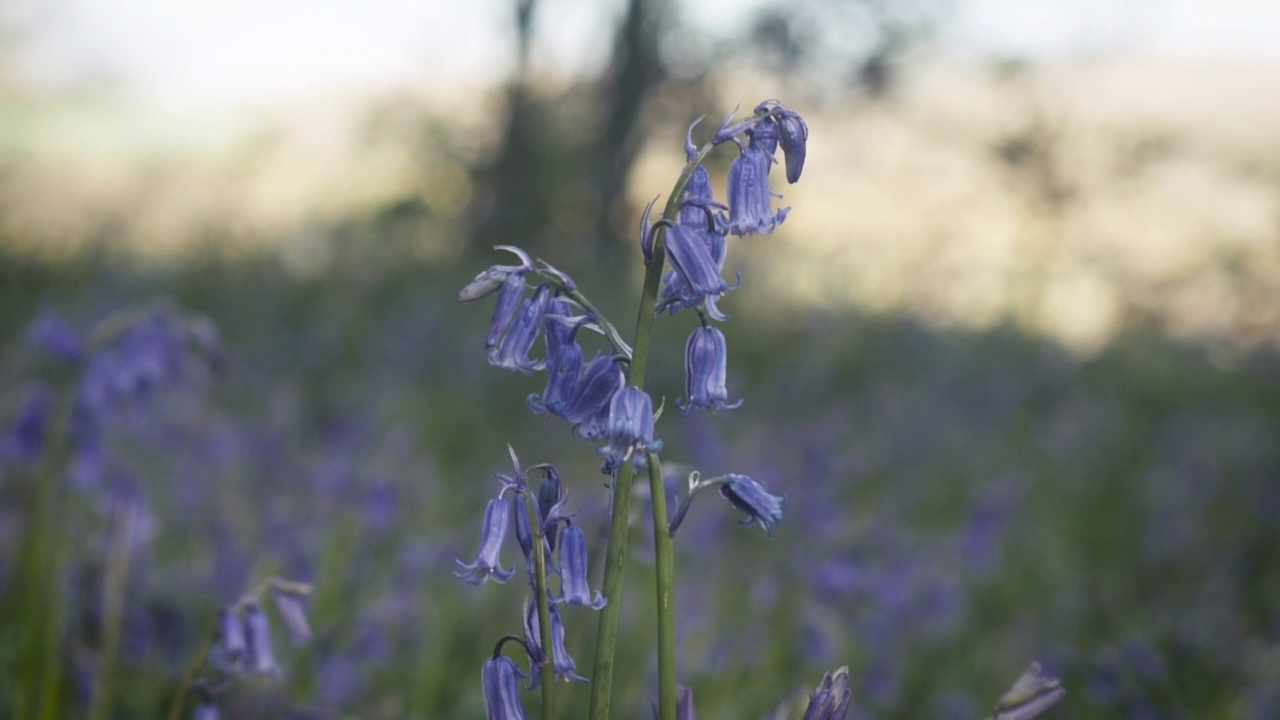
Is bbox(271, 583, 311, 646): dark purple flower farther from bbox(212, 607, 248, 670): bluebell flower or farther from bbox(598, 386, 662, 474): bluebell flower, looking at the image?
bbox(598, 386, 662, 474): bluebell flower

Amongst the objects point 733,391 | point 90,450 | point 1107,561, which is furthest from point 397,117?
point 90,450

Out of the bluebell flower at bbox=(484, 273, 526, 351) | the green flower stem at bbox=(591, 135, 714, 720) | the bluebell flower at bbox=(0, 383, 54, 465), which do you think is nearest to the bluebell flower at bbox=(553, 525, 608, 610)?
the green flower stem at bbox=(591, 135, 714, 720)

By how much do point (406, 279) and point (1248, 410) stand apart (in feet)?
21.0

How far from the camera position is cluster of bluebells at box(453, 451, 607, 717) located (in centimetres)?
118

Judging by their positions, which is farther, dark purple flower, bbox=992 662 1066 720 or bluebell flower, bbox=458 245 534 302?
dark purple flower, bbox=992 662 1066 720

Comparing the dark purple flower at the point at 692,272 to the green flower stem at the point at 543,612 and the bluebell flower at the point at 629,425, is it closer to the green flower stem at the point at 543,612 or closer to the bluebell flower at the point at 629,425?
the bluebell flower at the point at 629,425

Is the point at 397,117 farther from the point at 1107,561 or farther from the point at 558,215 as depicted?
the point at 1107,561

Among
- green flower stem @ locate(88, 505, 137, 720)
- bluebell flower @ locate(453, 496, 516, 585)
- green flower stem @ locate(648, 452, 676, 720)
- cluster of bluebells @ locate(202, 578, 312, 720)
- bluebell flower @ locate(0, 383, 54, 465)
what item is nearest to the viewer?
green flower stem @ locate(648, 452, 676, 720)

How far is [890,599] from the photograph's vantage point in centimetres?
359

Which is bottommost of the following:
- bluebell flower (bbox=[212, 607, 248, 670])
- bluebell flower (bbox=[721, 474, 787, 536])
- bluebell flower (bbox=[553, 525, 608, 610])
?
bluebell flower (bbox=[553, 525, 608, 610])

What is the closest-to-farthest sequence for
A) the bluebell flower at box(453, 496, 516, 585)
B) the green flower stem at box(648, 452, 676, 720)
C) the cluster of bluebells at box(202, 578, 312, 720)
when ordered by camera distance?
the green flower stem at box(648, 452, 676, 720)
the bluebell flower at box(453, 496, 516, 585)
the cluster of bluebells at box(202, 578, 312, 720)

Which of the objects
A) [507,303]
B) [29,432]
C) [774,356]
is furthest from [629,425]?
[774,356]

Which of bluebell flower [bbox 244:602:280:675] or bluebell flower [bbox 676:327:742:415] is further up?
bluebell flower [bbox 676:327:742:415]

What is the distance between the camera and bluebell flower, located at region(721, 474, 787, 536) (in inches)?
47.7
